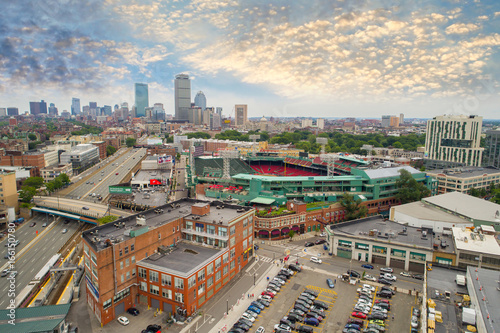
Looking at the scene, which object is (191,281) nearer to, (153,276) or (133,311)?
(153,276)

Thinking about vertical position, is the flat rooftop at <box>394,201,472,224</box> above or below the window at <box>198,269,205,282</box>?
above

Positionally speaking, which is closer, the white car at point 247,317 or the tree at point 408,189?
the white car at point 247,317

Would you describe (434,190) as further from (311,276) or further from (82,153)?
(82,153)

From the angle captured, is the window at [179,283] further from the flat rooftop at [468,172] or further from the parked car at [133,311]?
the flat rooftop at [468,172]

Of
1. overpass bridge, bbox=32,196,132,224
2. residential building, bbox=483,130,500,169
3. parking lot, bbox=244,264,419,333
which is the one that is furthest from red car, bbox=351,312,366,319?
residential building, bbox=483,130,500,169

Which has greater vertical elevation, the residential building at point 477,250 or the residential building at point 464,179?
the residential building at point 464,179

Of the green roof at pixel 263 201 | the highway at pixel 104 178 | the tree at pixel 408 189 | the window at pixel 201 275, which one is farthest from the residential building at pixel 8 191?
the tree at pixel 408 189

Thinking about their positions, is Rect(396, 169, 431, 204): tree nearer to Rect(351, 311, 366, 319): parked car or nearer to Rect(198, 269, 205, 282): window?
Rect(351, 311, 366, 319): parked car
